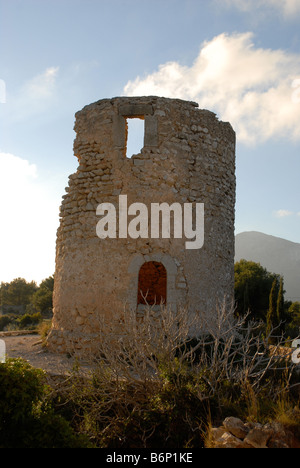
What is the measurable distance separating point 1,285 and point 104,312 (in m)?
28.9

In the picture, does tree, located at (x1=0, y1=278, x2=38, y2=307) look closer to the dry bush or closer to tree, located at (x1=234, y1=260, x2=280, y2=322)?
tree, located at (x1=234, y1=260, x2=280, y2=322)

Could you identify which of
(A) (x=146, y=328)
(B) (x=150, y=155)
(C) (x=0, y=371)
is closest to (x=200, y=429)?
(A) (x=146, y=328)

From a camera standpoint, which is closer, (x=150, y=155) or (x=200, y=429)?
(x=200, y=429)

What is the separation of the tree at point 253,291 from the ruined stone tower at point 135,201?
806cm

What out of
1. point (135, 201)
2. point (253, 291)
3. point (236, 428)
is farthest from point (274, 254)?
point (236, 428)

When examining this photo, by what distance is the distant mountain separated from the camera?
73000mm

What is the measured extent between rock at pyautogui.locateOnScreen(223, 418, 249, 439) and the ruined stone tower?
364 centimetres

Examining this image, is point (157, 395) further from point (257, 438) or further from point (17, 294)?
point (17, 294)

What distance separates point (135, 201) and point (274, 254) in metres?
93.3

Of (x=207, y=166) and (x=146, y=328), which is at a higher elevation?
(x=207, y=166)

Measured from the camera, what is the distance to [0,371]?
4.73m

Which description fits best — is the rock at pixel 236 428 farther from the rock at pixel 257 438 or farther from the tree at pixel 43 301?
the tree at pixel 43 301

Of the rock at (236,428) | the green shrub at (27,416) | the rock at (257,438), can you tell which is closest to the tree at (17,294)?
the green shrub at (27,416)

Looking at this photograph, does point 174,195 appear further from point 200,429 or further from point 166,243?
point 200,429
